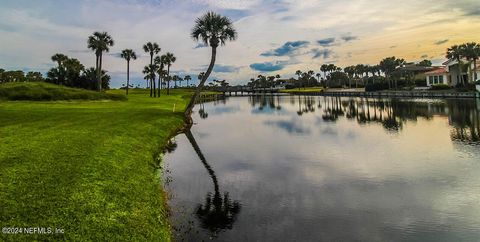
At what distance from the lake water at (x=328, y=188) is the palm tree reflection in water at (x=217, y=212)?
5cm

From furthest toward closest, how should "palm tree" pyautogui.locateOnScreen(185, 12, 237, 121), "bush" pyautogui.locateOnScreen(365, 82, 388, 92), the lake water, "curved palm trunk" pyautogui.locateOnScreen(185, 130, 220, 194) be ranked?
"bush" pyautogui.locateOnScreen(365, 82, 388, 92) < "palm tree" pyautogui.locateOnScreen(185, 12, 237, 121) < "curved palm trunk" pyautogui.locateOnScreen(185, 130, 220, 194) < the lake water

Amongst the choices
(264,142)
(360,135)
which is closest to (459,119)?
(360,135)

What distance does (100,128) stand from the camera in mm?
34312

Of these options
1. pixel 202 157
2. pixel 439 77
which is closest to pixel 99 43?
pixel 202 157

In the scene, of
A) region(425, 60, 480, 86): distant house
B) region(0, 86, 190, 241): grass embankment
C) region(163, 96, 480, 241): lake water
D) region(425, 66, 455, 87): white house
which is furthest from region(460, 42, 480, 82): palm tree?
region(0, 86, 190, 241): grass embankment

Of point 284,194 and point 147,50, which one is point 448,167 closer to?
point 284,194

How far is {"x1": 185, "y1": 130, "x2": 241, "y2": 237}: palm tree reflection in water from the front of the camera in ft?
53.7

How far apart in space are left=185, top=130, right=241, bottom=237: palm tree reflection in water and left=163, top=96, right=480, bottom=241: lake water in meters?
0.05

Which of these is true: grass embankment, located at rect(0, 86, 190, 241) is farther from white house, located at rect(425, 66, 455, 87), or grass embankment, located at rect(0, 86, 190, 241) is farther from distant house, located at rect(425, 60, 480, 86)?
white house, located at rect(425, 66, 455, 87)

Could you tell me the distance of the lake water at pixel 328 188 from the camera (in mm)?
15797

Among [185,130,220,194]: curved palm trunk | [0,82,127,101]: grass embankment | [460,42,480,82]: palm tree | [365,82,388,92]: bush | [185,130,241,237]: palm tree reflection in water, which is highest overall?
[460,42,480,82]: palm tree

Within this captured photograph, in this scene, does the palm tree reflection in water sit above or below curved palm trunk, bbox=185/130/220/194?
below

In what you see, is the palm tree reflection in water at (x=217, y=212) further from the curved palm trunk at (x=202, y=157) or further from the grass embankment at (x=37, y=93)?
the grass embankment at (x=37, y=93)

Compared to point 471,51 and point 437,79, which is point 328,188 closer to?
point 471,51
